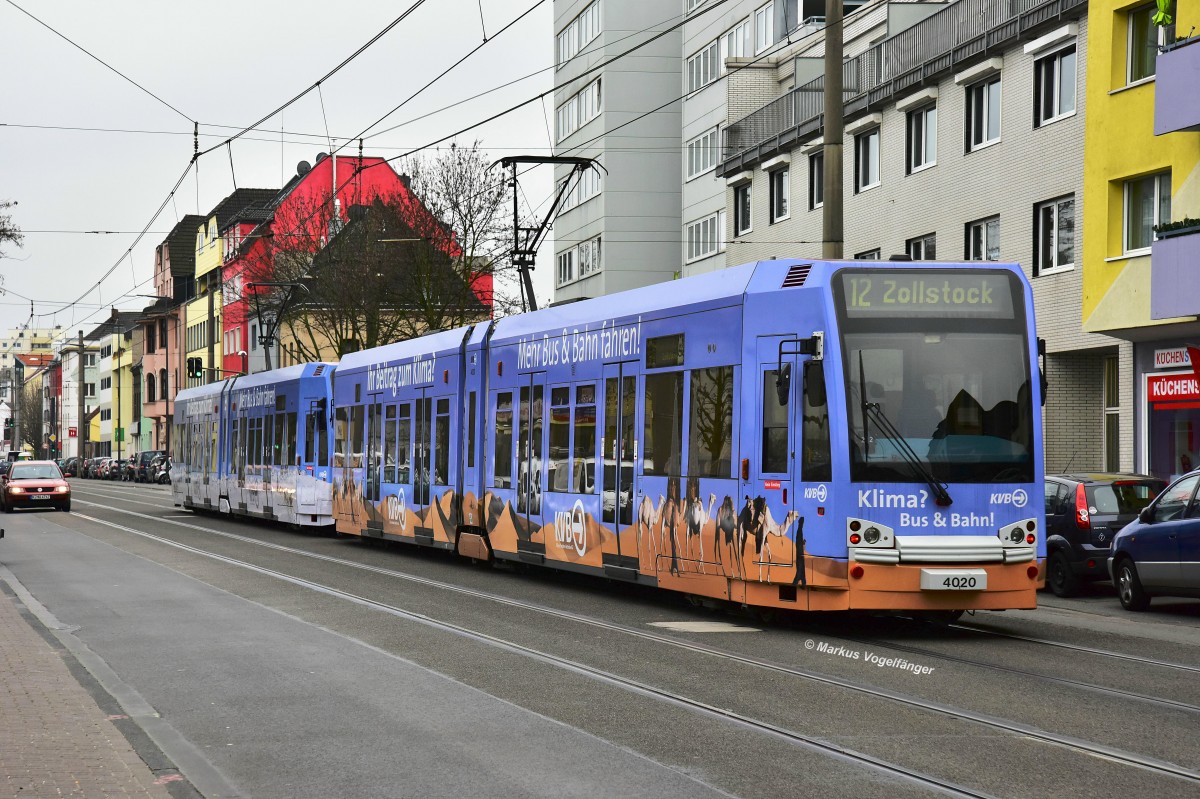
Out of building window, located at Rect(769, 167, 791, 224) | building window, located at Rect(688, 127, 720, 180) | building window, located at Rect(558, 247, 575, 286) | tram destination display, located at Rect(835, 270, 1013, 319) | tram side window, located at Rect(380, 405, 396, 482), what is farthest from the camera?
building window, located at Rect(558, 247, 575, 286)

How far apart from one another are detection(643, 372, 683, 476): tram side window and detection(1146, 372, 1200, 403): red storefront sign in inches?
548

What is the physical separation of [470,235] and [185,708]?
135 ft

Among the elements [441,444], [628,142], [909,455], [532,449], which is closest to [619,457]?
[532,449]

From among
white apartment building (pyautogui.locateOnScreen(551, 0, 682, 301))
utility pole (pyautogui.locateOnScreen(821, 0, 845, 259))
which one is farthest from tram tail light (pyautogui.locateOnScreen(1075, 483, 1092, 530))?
white apartment building (pyautogui.locateOnScreen(551, 0, 682, 301))

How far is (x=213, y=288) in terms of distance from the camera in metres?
99.4

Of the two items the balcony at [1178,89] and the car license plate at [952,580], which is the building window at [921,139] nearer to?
the balcony at [1178,89]

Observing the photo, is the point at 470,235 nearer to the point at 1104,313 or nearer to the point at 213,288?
the point at 1104,313

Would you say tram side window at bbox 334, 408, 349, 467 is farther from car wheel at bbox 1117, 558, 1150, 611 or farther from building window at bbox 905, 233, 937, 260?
car wheel at bbox 1117, 558, 1150, 611

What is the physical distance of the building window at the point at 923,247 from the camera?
35.2 m

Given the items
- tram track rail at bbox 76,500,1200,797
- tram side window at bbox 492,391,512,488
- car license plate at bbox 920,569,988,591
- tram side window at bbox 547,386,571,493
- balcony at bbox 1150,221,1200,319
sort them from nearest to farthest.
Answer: tram track rail at bbox 76,500,1200,797 → car license plate at bbox 920,569,988,591 → tram side window at bbox 547,386,571,493 → tram side window at bbox 492,391,512,488 → balcony at bbox 1150,221,1200,319

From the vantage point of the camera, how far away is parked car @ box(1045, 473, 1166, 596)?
19.5 metres

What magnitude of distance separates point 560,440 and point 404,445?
691 cm

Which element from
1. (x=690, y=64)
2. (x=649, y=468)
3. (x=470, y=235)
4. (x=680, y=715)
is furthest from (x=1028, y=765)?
(x=690, y=64)

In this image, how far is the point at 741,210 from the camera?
46.6 meters
